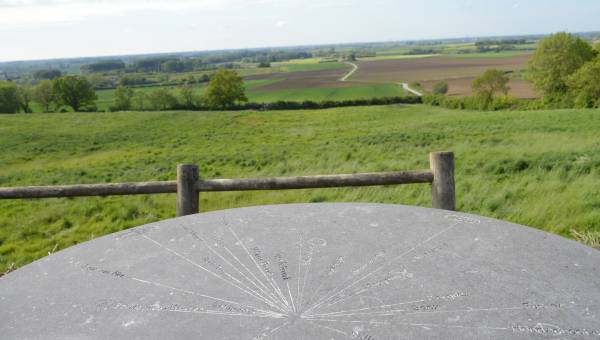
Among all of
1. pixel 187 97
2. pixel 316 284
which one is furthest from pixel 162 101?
pixel 316 284

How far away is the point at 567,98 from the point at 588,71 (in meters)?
3.02

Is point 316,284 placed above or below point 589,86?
below

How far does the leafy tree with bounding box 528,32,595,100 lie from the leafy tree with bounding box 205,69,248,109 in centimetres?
3332

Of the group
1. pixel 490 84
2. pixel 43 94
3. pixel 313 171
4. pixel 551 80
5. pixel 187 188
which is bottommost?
pixel 313 171

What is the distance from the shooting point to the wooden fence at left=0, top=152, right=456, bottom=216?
4.85m

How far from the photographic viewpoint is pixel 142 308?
2949 mm

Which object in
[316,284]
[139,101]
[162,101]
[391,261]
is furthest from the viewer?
[139,101]

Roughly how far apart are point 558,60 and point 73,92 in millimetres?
56043

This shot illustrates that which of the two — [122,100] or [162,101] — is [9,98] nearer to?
[122,100]

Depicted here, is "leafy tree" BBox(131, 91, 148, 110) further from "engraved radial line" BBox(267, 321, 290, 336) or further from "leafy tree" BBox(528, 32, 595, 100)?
"engraved radial line" BBox(267, 321, 290, 336)

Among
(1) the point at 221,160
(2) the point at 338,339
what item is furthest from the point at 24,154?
(2) the point at 338,339

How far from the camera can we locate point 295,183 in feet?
16.3

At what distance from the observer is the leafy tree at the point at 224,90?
60.9 metres

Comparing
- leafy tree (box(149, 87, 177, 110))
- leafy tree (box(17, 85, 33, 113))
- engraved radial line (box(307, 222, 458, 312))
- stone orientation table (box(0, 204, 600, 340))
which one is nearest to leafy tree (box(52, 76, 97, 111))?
leafy tree (box(17, 85, 33, 113))
